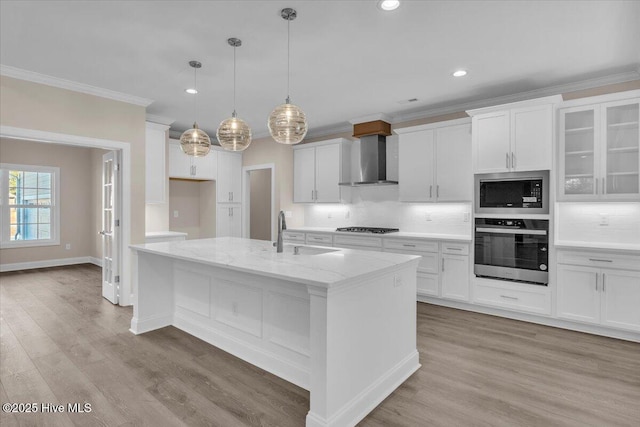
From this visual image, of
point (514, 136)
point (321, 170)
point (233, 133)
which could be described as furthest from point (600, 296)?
point (321, 170)

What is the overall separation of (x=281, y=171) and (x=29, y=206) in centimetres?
529

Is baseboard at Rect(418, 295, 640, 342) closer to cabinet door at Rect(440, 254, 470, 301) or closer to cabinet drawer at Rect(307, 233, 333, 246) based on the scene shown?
cabinet door at Rect(440, 254, 470, 301)

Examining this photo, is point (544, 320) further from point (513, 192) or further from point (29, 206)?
point (29, 206)

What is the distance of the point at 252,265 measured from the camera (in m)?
2.32

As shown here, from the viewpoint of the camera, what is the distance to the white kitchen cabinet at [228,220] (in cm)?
670

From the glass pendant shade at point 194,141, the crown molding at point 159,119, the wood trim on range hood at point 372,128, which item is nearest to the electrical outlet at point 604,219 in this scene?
the wood trim on range hood at point 372,128

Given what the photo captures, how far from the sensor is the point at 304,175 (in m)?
6.30

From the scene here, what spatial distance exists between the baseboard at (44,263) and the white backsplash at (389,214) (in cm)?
516

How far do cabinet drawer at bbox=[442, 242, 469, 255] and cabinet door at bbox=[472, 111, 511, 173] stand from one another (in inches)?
37.2

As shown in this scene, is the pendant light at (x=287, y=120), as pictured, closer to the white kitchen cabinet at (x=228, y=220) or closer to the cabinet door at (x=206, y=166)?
the cabinet door at (x=206, y=166)

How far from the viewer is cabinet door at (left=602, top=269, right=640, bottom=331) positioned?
10.7ft

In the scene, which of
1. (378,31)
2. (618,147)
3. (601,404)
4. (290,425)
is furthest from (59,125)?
(618,147)

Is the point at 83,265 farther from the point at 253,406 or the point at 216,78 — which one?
the point at 253,406

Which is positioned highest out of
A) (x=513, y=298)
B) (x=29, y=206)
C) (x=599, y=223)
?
(x=29, y=206)
